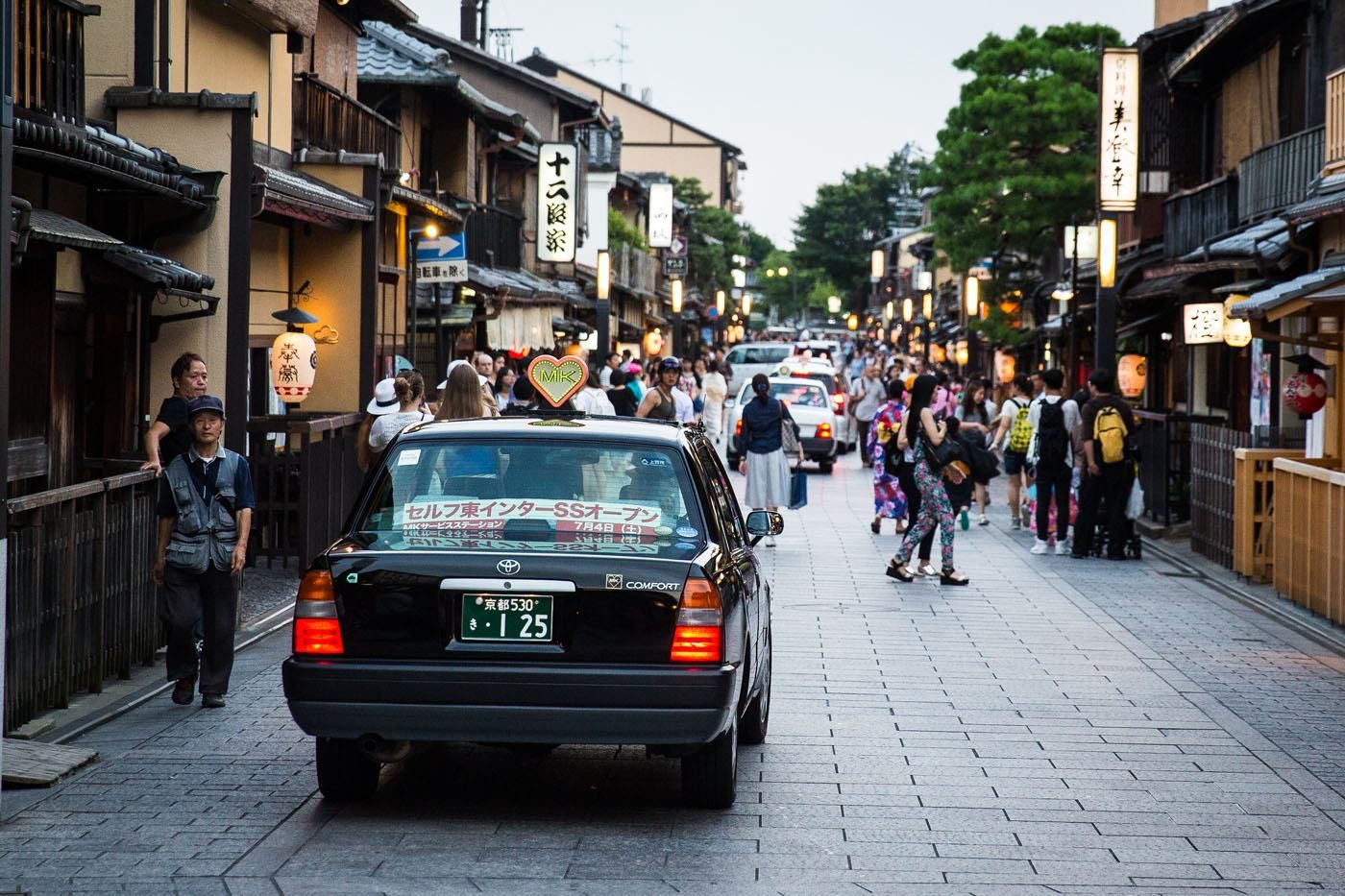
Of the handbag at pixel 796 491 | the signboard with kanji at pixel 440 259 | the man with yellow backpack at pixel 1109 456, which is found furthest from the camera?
the signboard with kanji at pixel 440 259

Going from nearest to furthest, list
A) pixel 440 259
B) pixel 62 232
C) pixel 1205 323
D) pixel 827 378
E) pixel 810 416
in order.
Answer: pixel 62 232
pixel 1205 323
pixel 440 259
pixel 810 416
pixel 827 378

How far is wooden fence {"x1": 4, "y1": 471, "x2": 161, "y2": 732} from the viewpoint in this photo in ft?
27.8

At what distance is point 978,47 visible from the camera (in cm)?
4016

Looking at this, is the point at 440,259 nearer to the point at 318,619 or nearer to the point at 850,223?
the point at 318,619

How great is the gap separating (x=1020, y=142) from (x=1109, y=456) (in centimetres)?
2311

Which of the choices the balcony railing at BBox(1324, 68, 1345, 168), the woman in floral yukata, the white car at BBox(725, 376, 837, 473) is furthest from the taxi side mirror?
the white car at BBox(725, 376, 837, 473)

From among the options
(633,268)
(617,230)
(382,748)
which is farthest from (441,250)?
(633,268)

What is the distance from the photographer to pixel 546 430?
7.56 metres

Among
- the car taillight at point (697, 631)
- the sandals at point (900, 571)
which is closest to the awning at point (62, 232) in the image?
the car taillight at point (697, 631)

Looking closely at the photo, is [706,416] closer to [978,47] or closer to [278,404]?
[278,404]

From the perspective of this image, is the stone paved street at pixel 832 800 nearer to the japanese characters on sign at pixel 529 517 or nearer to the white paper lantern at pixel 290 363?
the japanese characters on sign at pixel 529 517

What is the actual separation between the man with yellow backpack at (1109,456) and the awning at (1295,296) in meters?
2.18

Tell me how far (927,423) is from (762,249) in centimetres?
15198

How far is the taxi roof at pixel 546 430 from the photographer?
753 centimetres
